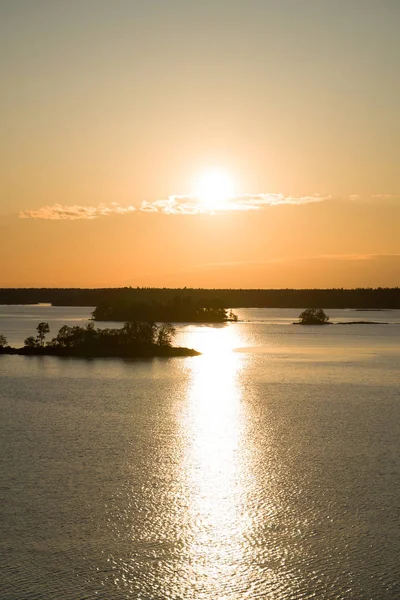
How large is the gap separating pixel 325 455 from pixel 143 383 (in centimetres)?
3538

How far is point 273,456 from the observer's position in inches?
1377

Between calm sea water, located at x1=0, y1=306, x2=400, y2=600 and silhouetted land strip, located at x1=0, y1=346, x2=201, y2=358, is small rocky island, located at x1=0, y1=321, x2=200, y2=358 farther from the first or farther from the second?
calm sea water, located at x1=0, y1=306, x2=400, y2=600

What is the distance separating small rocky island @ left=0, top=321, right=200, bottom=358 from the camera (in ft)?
330

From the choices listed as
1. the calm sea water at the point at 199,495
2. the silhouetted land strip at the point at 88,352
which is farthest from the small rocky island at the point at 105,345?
the calm sea water at the point at 199,495

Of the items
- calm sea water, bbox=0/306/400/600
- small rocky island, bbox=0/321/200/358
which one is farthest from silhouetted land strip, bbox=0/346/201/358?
calm sea water, bbox=0/306/400/600

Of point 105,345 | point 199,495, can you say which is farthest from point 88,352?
point 199,495

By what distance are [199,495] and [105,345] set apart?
75.8m

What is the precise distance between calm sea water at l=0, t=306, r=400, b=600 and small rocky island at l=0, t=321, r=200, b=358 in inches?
1581

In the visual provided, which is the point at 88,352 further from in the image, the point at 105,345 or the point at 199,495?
the point at 199,495

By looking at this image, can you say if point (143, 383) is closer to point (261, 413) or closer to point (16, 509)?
point (261, 413)

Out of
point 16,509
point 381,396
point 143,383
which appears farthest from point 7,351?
point 16,509

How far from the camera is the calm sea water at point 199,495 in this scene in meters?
19.1

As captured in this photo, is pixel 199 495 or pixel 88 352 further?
pixel 88 352

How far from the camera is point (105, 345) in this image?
335 ft
